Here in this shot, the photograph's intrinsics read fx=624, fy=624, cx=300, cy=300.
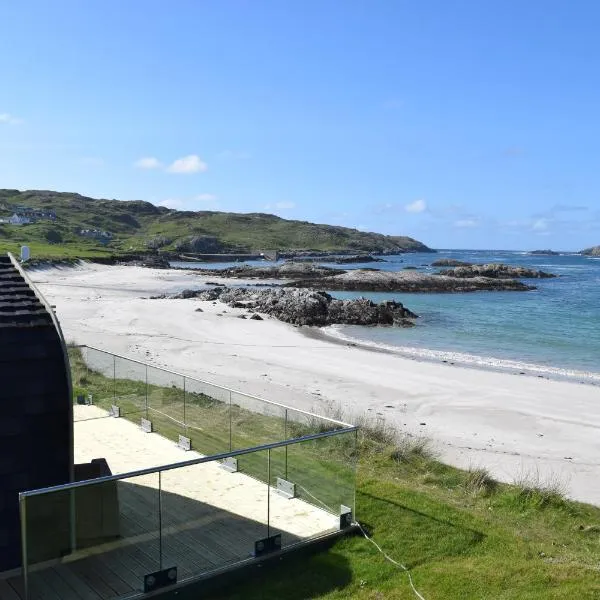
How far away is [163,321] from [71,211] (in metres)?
163

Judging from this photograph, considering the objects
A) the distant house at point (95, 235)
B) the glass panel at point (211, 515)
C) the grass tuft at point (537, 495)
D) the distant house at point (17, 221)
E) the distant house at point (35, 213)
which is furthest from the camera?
the distant house at point (35, 213)

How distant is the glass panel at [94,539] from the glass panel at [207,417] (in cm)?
443

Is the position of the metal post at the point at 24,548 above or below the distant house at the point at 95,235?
below

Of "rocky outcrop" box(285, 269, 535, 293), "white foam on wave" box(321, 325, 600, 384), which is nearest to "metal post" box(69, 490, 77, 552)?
"white foam on wave" box(321, 325, 600, 384)

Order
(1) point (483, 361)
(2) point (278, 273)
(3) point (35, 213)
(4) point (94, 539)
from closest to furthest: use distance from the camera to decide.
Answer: (4) point (94, 539) < (1) point (483, 361) < (2) point (278, 273) < (3) point (35, 213)

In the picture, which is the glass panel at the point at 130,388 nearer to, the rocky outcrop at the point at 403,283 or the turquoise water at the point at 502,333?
the turquoise water at the point at 502,333

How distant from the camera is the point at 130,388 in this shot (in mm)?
14633

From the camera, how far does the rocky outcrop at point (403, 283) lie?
73.1 metres

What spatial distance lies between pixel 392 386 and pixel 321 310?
70.2 feet

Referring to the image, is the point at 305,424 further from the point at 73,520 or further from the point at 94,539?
A: the point at 73,520

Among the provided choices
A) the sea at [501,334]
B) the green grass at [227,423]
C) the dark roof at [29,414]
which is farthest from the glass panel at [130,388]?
the sea at [501,334]

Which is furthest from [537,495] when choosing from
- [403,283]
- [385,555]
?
[403,283]

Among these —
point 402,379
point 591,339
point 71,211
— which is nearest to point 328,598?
point 402,379

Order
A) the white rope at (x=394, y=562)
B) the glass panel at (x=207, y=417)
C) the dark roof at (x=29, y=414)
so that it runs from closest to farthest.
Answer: the dark roof at (x=29, y=414)
the white rope at (x=394, y=562)
the glass panel at (x=207, y=417)
